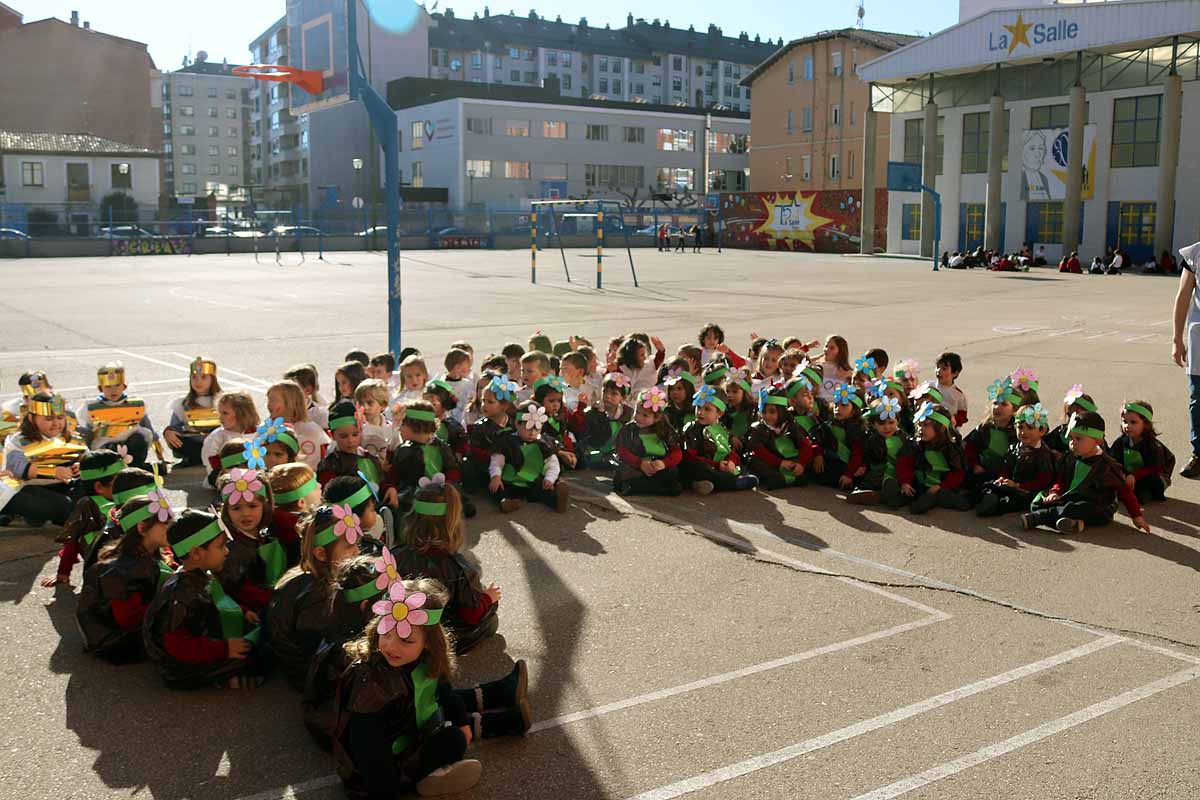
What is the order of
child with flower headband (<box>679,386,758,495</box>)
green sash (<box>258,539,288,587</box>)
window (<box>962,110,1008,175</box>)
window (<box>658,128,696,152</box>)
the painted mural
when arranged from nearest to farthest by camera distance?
green sash (<box>258,539,288,587</box>) < child with flower headband (<box>679,386,758,495</box>) < window (<box>962,110,1008,175</box>) < the painted mural < window (<box>658,128,696,152</box>)

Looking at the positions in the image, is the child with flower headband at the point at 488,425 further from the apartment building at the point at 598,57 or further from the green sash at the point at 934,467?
the apartment building at the point at 598,57

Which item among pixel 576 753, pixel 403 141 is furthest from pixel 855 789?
pixel 403 141

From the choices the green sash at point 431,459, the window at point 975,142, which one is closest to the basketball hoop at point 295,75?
the green sash at point 431,459

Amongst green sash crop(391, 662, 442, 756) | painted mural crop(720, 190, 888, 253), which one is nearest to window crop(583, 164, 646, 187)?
painted mural crop(720, 190, 888, 253)

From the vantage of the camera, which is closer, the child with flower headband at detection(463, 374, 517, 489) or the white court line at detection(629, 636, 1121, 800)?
the white court line at detection(629, 636, 1121, 800)

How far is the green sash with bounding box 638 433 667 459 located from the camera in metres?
8.92

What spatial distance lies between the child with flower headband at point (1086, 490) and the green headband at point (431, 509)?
4.48 m

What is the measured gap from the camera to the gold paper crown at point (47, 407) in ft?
24.8

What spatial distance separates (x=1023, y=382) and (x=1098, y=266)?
41753 millimetres

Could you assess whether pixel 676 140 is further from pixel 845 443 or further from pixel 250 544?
pixel 250 544

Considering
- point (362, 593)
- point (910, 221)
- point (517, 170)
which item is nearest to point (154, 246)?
point (517, 170)

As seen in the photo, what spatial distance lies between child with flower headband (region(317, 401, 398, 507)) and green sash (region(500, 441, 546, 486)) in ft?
3.53

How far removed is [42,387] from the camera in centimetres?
786

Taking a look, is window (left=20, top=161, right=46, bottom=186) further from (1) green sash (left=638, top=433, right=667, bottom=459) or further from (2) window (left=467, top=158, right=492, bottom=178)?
(1) green sash (left=638, top=433, right=667, bottom=459)
